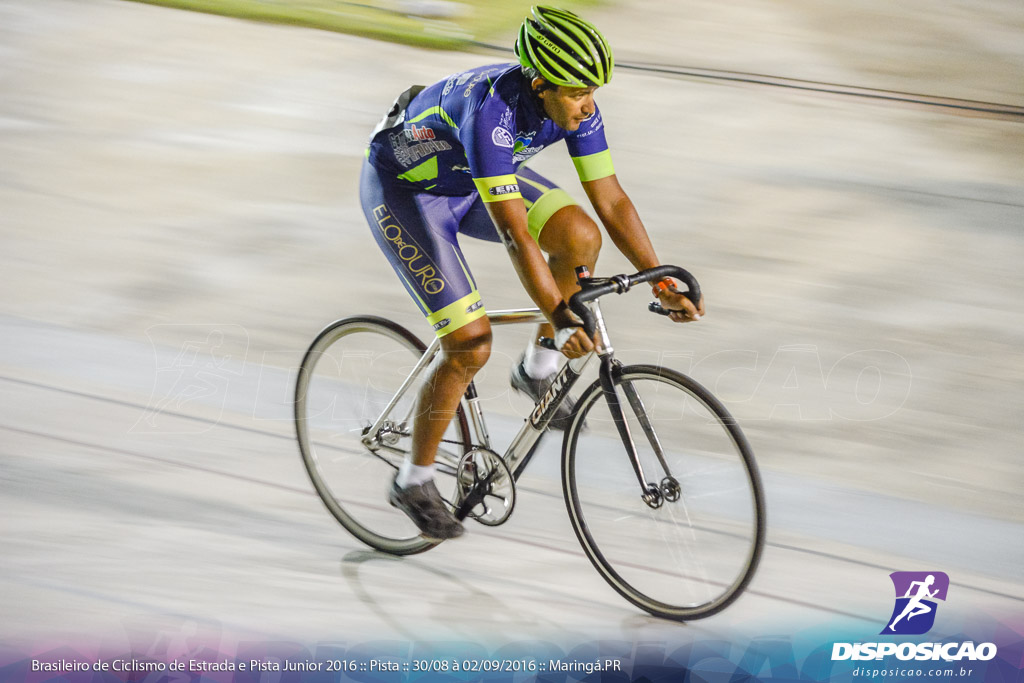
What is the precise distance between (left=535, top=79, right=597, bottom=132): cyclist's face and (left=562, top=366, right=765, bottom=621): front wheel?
684 mm

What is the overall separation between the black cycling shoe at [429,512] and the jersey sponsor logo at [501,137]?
3.62 ft

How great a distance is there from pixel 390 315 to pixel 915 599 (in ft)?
8.79

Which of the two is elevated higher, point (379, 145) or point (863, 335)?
point (863, 335)

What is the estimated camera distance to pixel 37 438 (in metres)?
4.09

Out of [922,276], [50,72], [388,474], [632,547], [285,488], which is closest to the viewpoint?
[632,547]

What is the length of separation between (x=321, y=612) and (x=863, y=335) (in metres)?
2.72

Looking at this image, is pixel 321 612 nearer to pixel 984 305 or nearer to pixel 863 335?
pixel 863 335

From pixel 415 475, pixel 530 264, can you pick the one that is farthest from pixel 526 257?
pixel 415 475

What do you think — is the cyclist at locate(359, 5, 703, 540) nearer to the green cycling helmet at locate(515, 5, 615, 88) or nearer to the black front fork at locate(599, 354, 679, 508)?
the green cycling helmet at locate(515, 5, 615, 88)

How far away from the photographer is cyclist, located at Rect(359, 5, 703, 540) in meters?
2.74

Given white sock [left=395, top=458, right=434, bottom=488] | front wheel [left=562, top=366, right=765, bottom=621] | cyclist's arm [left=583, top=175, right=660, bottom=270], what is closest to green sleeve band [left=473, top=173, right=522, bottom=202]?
cyclist's arm [left=583, top=175, right=660, bottom=270]

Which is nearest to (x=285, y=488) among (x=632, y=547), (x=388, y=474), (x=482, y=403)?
(x=388, y=474)

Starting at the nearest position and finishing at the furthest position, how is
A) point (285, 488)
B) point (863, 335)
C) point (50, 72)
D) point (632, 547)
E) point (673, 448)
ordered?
point (673, 448)
point (632, 547)
point (285, 488)
point (863, 335)
point (50, 72)

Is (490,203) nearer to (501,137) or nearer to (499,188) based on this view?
(499,188)
